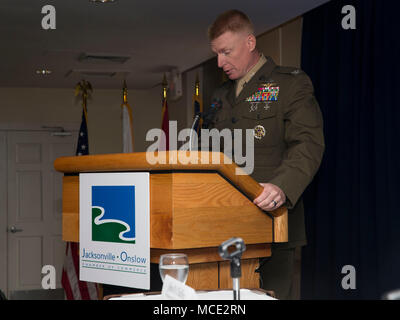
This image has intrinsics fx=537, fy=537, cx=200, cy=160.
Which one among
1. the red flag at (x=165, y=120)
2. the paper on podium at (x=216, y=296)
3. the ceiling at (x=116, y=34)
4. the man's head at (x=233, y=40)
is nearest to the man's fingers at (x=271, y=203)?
the paper on podium at (x=216, y=296)

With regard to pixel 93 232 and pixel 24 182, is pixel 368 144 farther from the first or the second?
pixel 24 182

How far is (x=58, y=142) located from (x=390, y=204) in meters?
5.19

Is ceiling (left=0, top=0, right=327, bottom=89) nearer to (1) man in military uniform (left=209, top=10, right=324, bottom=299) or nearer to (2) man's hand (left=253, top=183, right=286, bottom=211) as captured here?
(1) man in military uniform (left=209, top=10, right=324, bottom=299)

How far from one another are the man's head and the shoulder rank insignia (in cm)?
10

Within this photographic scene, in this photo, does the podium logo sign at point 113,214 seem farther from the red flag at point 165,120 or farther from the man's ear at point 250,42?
the red flag at point 165,120

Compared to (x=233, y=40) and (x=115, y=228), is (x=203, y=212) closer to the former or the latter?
(x=115, y=228)

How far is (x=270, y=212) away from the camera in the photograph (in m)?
1.46

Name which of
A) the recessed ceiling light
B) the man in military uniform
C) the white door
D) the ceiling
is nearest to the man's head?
the man in military uniform

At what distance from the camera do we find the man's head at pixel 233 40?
1.77 m

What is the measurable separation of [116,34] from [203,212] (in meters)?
3.16

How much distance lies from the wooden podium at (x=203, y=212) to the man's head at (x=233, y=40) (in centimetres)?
56

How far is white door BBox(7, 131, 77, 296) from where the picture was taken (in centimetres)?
675

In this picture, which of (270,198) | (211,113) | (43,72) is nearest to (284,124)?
(211,113)
